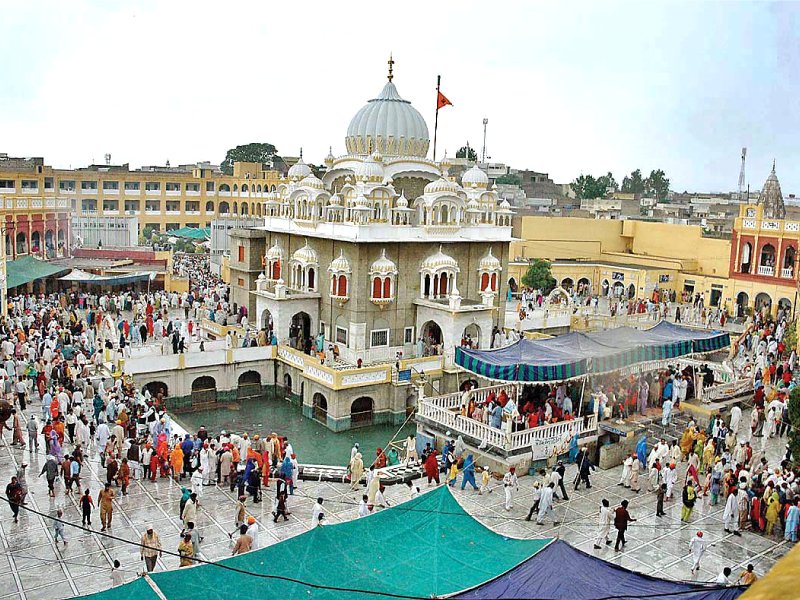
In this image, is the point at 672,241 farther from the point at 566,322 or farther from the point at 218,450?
the point at 218,450

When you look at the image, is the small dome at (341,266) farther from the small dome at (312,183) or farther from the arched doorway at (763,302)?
the arched doorway at (763,302)

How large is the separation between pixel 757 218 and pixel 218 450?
3058 centimetres

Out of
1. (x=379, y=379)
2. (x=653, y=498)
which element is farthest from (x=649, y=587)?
(x=379, y=379)

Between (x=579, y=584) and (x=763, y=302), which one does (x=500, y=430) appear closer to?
(x=579, y=584)

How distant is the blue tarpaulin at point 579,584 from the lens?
821 cm

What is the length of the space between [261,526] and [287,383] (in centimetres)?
1236

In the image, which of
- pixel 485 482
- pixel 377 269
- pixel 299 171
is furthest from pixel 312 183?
pixel 485 482

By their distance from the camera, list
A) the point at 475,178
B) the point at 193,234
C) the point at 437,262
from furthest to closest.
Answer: the point at 193,234, the point at 475,178, the point at 437,262

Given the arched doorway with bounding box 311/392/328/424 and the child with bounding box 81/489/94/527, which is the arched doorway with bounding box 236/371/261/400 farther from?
the child with bounding box 81/489/94/527

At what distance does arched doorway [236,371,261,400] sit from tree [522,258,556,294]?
18365mm

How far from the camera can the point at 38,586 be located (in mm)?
10930

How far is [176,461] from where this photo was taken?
→ 14945mm

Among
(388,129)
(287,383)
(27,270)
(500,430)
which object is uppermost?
(388,129)

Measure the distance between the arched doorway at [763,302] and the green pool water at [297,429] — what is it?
2027cm
